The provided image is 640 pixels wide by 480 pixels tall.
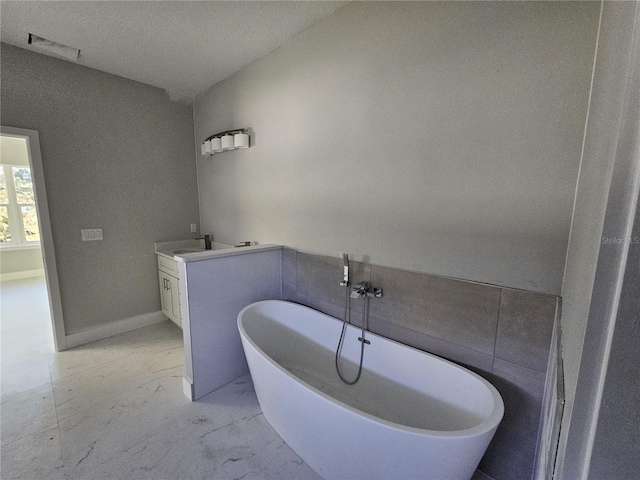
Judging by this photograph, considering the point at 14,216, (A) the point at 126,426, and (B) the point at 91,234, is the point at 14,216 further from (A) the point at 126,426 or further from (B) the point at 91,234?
(A) the point at 126,426

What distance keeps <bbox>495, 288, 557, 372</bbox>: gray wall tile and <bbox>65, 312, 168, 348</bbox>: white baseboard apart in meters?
3.47

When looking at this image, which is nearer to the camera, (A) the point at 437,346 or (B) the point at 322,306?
(A) the point at 437,346

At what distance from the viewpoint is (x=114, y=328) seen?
9.60 ft

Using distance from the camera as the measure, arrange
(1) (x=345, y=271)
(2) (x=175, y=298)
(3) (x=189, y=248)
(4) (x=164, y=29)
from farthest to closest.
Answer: (3) (x=189, y=248) → (2) (x=175, y=298) → (4) (x=164, y=29) → (1) (x=345, y=271)

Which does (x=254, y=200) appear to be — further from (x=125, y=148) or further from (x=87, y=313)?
(x=87, y=313)

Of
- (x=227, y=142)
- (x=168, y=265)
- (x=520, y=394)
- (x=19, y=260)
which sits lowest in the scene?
(x=19, y=260)

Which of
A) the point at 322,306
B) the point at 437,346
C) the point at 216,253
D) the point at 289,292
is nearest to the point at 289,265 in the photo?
the point at 289,292

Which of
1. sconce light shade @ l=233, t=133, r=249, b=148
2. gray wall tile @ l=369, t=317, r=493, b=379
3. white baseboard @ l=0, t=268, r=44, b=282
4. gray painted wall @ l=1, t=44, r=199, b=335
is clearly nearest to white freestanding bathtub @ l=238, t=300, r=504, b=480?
gray wall tile @ l=369, t=317, r=493, b=379

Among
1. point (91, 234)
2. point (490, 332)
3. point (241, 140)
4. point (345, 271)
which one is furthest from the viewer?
point (91, 234)

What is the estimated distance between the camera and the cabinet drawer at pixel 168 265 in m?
2.79

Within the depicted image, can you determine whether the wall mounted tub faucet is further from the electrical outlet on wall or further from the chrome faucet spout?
the electrical outlet on wall

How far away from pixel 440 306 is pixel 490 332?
26 cm

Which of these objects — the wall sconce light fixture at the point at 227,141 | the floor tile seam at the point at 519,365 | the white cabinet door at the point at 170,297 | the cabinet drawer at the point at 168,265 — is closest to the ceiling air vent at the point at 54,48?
the wall sconce light fixture at the point at 227,141

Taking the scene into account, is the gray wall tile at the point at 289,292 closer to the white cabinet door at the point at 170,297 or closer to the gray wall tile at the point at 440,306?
the gray wall tile at the point at 440,306
